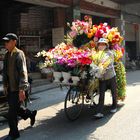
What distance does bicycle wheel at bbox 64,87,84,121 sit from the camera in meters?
8.23

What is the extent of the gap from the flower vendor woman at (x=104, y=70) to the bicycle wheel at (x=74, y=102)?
0.42 metres

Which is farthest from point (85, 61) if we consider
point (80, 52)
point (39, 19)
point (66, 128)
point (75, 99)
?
point (39, 19)

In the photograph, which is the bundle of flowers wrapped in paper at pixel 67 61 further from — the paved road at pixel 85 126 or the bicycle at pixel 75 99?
the paved road at pixel 85 126

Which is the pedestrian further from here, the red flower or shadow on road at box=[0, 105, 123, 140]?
the red flower

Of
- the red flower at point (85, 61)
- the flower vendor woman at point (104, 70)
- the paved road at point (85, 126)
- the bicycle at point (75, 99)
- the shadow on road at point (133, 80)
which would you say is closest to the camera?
the paved road at point (85, 126)

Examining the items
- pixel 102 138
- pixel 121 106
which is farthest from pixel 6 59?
pixel 121 106

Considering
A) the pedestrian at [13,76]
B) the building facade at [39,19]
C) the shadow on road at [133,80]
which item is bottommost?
the shadow on road at [133,80]

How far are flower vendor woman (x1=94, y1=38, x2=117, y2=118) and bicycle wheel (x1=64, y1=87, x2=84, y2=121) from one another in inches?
16.7

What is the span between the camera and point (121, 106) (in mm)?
9531

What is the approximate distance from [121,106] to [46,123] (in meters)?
2.38

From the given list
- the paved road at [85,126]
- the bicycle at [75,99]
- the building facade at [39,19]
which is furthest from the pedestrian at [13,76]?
the building facade at [39,19]

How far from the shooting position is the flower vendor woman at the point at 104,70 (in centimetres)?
776

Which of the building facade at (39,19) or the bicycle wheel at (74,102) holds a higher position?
the building facade at (39,19)

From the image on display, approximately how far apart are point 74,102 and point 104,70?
1097mm
